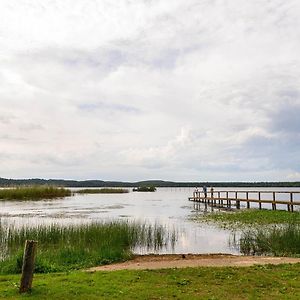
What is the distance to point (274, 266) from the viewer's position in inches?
468

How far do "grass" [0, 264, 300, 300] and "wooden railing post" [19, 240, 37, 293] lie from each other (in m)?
0.19

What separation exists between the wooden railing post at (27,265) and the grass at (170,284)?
0.19 metres

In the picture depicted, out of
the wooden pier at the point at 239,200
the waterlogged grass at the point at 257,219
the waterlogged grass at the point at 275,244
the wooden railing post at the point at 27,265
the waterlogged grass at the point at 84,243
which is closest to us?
the wooden railing post at the point at 27,265

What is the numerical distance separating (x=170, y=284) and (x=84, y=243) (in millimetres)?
8923

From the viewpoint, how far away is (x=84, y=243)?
18.0 metres

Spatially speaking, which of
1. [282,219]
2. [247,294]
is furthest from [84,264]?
[282,219]

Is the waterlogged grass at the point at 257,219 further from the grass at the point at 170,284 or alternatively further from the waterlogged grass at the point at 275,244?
the grass at the point at 170,284

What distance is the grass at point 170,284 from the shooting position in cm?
871

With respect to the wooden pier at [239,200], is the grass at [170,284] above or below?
below

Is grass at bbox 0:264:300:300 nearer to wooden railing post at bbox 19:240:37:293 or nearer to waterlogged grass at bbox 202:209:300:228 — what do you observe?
wooden railing post at bbox 19:240:37:293

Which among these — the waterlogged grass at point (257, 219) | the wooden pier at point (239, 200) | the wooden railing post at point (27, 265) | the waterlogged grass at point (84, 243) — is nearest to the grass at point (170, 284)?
the wooden railing post at point (27, 265)

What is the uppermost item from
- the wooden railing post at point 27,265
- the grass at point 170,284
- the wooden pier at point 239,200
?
the wooden pier at point 239,200

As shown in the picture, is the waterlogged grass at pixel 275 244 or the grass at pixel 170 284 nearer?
the grass at pixel 170 284

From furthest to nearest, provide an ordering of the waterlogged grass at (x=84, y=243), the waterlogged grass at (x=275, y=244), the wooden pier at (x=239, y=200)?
the wooden pier at (x=239, y=200) < the waterlogged grass at (x=275, y=244) < the waterlogged grass at (x=84, y=243)
